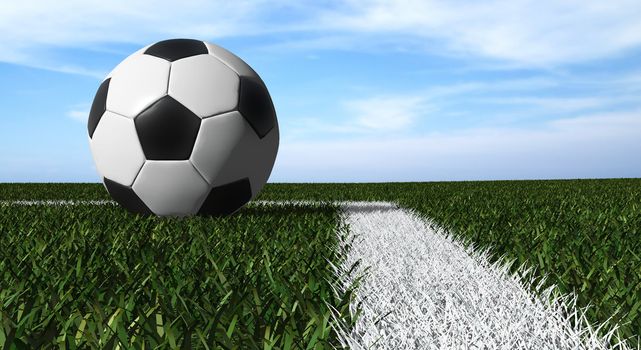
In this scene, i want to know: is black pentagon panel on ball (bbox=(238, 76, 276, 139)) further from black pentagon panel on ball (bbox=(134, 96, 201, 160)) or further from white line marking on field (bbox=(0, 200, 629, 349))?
white line marking on field (bbox=(0, 200, 629, 349))

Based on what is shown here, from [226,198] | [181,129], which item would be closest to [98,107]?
[181,129]

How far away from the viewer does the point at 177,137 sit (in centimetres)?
489

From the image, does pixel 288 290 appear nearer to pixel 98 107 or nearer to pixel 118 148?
pixel 118 148

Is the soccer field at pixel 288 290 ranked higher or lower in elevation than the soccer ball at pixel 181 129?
lower

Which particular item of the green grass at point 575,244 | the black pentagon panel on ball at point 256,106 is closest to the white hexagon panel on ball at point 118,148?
the black pentagon panel on ball at point 256,106

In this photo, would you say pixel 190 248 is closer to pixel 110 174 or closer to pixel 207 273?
pixel 207 273

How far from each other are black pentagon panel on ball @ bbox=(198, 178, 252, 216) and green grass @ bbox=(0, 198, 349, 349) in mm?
527

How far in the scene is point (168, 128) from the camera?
4879mm

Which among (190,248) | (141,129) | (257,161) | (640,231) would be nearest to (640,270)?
(640,231)

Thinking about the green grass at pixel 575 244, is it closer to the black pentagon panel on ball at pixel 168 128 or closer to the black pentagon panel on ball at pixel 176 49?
the black pentagon panel on ball at pixel 168 128

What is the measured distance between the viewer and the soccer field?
1918mm

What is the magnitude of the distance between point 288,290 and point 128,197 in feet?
10.8

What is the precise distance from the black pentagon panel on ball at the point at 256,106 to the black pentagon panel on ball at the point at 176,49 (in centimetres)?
46

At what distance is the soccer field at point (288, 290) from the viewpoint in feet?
6.29
